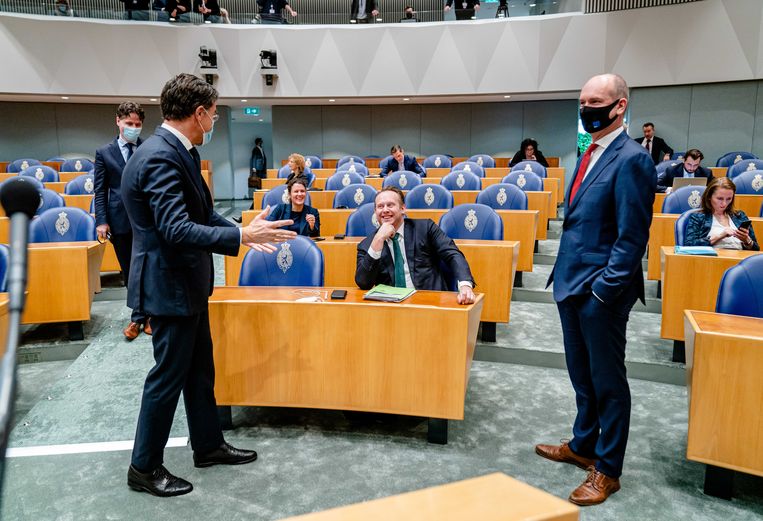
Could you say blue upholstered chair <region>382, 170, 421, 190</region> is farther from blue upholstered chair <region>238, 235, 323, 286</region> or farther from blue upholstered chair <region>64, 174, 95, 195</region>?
blue upholstered chair <region>238, 235, 323, 286</region>

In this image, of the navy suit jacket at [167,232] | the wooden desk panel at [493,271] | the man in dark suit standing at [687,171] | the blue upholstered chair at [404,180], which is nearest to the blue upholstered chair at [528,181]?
the blue upholstered chair at [404,180]

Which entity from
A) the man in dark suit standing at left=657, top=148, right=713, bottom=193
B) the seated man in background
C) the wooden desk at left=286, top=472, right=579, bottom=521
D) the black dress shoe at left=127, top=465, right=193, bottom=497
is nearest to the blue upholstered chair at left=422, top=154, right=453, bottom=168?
the seated man in background

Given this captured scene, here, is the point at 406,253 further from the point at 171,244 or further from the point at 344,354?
the point at 171,244

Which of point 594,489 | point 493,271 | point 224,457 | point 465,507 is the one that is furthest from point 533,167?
point 465,507

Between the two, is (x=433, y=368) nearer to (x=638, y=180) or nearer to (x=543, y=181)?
(x=638, y=180)

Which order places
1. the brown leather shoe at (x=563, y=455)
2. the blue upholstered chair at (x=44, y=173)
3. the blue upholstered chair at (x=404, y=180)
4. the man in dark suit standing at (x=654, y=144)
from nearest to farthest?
the brown leather shoe at (x=563, y=455)
the blue upholstered chair at (x=404, y=180)
the blue upholstered chair at (x=44, y=173)
the man in dark suit standing at (x=654, y=144)

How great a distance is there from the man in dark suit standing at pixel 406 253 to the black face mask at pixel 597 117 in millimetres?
1088

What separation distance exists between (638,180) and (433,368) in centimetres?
119

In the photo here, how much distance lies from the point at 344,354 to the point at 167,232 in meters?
1.05

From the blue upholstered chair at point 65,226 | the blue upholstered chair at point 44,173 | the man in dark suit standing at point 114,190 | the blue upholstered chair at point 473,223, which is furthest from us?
the blue upholstered chair at point 44,173

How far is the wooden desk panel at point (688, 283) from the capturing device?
3467mm

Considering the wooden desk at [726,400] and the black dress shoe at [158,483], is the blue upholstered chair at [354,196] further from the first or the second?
the wooden desk at [726,400]

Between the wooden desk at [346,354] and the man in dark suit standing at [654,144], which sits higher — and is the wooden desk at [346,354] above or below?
below

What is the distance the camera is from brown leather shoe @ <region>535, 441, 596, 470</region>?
2562 mm
